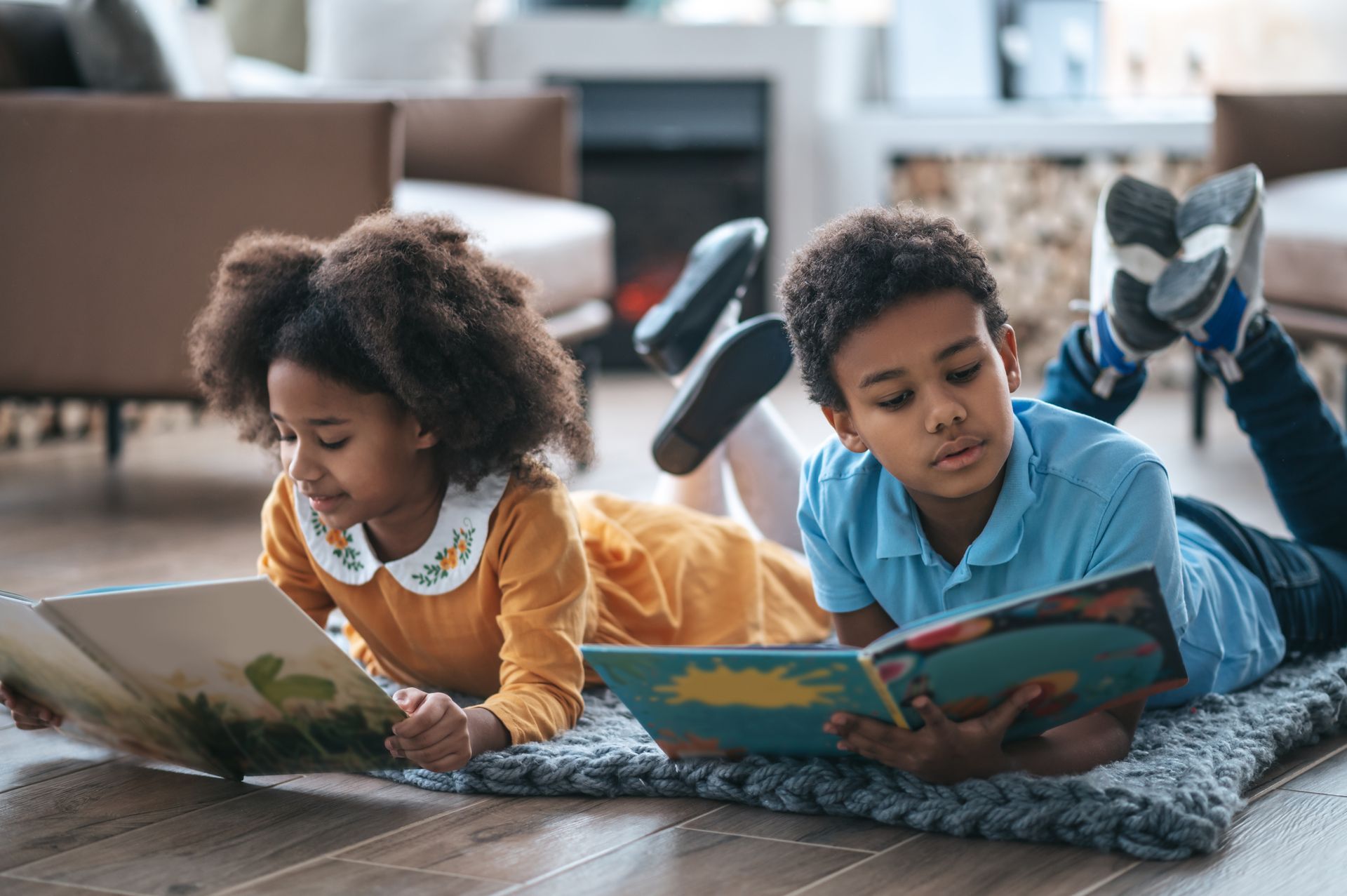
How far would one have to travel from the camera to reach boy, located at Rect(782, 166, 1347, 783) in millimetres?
1087

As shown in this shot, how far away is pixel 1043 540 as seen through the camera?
3.74ft

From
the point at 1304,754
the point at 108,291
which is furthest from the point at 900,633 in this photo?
the point at 108,291

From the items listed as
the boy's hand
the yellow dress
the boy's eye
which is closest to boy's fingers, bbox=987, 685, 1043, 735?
the boy's hand

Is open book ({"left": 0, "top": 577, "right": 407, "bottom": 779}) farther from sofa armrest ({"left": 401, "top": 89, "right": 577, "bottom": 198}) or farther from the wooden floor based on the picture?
sofa armrest ({"left": 401, "top": 89, "right": 577, "bottom": 198})

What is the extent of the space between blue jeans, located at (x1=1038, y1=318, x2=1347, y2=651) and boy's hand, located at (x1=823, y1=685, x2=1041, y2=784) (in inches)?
18.6

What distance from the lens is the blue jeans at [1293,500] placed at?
141 cm

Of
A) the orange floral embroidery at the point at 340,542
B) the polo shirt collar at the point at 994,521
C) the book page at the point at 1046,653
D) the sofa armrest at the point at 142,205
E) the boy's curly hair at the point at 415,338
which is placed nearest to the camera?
the book page at the point at 1046,653

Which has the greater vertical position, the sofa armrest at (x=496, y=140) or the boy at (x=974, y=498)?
the sofa armrest at (x=496, y=140)

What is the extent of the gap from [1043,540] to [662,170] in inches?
113

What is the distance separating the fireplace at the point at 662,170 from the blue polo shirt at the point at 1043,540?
106 inches

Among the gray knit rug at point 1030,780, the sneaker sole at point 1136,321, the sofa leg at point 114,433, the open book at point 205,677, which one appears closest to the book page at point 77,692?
the open book at point 205,677

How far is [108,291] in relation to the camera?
2270 millimetres

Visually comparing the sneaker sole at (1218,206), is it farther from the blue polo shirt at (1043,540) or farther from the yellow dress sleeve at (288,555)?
the yellow dress sleeve at (288,555)

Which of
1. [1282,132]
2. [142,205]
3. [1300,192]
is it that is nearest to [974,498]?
[142,205]
